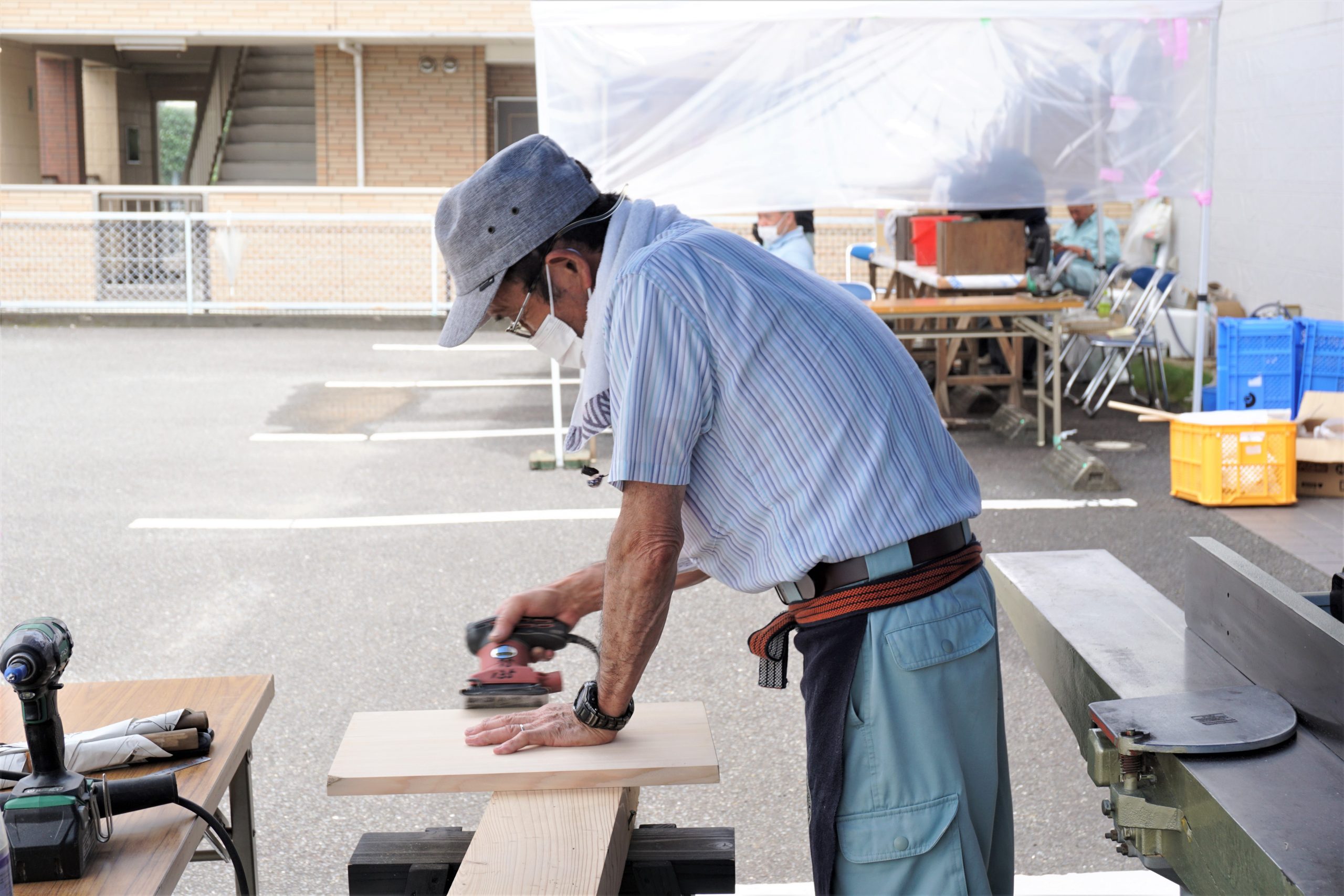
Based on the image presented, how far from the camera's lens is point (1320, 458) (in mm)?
7484

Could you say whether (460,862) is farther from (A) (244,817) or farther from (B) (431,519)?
(B) (431,519)

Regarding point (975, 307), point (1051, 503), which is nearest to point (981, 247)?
point (975, 307)

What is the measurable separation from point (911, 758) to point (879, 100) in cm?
743

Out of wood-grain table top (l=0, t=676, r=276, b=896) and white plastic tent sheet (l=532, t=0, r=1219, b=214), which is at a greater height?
white plastic tent sheet (l=532, t=0, r=1219, b=214)

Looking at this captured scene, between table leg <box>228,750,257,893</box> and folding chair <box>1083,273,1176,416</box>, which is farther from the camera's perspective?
folding chair <box>1083,273,1176,416</box>

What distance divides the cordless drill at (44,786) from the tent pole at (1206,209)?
8557 mm

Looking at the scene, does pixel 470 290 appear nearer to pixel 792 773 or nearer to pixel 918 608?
pixel 918 608

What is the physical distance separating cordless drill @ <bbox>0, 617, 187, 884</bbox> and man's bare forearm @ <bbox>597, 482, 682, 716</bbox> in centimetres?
77

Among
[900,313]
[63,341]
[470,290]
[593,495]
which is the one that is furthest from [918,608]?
[63,341]

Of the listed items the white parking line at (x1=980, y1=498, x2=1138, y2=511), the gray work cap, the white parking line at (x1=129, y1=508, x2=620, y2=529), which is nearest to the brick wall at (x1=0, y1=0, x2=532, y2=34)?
the white parking line at (x1=129, y1=508, x2=620, y2=529)

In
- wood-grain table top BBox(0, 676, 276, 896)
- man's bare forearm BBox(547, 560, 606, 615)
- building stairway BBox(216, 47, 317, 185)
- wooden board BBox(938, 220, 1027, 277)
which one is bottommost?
wood-grain table top BBox(0, 676, 276, 896)

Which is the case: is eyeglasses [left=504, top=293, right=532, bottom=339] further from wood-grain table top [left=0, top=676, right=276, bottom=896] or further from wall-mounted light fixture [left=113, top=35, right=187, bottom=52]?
wall-mounted light fixture [left=113, top=35, right=187, bottom=52]

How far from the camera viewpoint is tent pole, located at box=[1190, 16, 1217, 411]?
881 cm

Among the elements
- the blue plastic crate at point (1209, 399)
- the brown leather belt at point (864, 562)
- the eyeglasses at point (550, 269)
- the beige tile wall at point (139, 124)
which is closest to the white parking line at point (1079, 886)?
the brown leather belt at point (864, 562)
